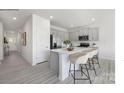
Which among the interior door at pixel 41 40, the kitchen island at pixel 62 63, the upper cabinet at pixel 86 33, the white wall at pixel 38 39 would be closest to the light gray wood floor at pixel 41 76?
the kitchen island at pixel 62 63

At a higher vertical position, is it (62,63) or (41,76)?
(62,63)

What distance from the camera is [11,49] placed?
739 centimetres

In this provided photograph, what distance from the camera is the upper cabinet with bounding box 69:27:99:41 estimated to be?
108 inches

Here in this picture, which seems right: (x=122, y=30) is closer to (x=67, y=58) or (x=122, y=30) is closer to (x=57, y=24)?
(x=67, y=58)

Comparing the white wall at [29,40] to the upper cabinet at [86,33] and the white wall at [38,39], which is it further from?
the upper cabinet at [86,33]

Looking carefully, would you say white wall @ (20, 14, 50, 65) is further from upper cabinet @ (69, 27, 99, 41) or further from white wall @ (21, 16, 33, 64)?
upper cabinet @ (69, 27, 99, 41)

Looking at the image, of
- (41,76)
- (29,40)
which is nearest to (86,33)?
(41,76)

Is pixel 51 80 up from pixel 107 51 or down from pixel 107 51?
down

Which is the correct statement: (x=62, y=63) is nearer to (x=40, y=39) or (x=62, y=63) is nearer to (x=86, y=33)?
(x=86, y=33)

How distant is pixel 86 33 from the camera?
118 inches

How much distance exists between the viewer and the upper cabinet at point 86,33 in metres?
2.75
